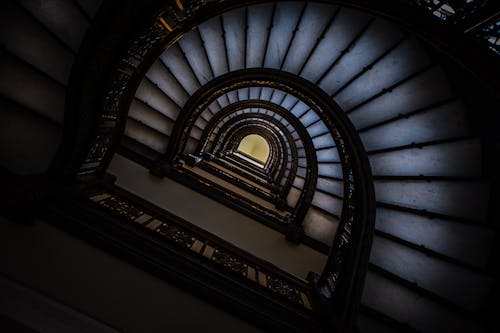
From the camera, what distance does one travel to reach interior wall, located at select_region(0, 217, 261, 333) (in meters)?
1.74

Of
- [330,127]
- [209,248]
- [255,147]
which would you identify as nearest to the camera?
[209,248]

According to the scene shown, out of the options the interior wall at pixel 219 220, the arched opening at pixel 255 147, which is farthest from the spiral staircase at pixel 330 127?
the arched opening at pixel 255 147

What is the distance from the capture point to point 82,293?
6.15 ft

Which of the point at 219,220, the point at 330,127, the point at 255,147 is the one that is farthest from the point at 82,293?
the point at 255,147

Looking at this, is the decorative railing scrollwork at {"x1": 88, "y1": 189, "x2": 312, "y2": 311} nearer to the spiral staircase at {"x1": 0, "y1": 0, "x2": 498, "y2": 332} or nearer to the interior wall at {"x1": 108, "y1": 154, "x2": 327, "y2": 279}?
the spiral staircase at {"x1": 0, "y1": 0, "x2": 498, "y2": 332}

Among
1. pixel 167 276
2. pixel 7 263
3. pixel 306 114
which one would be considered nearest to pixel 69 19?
pixel 7 263

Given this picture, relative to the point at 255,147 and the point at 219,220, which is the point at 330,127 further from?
the point at 255,147

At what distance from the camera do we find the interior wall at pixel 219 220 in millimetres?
4152

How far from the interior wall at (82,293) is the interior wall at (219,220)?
2.13 metres

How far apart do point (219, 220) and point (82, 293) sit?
107 inches

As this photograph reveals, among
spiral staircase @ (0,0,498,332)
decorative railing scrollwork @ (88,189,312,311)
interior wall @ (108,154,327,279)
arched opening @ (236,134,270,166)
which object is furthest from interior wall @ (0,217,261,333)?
arched opening @ (236,134,270,166)

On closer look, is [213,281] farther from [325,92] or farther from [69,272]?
[325,92]

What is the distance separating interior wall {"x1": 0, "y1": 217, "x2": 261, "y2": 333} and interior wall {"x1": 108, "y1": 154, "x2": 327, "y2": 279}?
2126 millimetres

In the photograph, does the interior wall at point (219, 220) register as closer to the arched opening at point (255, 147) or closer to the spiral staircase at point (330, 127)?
the spiral staircase at point (330, 127)
